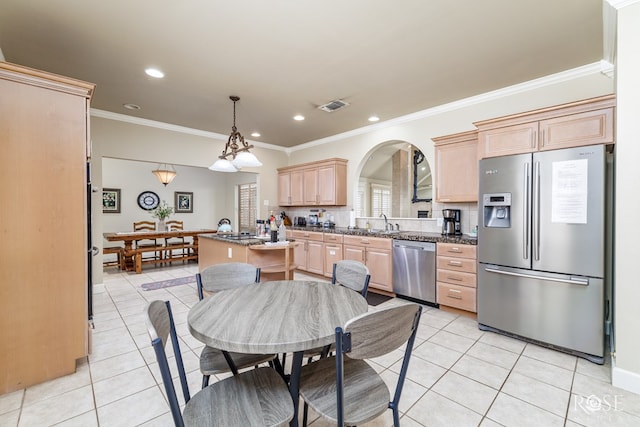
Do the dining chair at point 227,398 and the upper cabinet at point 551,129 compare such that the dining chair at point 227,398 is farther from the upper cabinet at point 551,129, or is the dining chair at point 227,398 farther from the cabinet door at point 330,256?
the cabinet door at point 330,256

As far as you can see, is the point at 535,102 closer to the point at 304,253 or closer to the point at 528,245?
the point at 528,245

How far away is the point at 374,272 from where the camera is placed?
4129 mm

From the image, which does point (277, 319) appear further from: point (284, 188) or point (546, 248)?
point (284, 188)

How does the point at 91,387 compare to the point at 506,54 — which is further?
the point at 506,54

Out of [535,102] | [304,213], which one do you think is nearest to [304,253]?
[304,213]

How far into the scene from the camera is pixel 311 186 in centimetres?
561

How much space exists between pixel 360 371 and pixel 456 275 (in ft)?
7.39

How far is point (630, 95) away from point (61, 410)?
4.22m

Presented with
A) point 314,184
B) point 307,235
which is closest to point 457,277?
point 307,235

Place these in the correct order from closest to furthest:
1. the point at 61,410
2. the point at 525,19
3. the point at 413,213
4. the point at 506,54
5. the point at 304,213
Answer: the point at 61,410 → the point at 525,19 → the point at 506,54 → the point at 413,213 → the point at 304,213

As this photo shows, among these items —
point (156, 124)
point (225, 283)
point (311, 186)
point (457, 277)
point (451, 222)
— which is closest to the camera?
point (225, 283)

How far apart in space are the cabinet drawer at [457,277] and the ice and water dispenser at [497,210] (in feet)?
2.16


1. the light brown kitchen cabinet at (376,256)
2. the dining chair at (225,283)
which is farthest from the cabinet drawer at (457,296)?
the dining chair at (225,283)

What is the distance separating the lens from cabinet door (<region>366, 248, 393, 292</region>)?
3.95m
